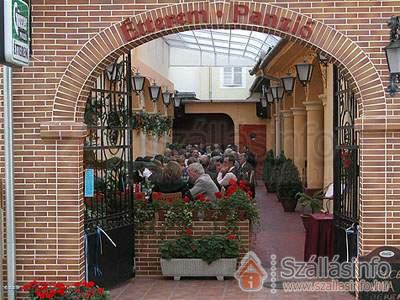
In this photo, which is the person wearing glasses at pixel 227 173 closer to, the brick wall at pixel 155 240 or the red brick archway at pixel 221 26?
the brick wall at pixel 155 240

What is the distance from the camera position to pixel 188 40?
29.7m

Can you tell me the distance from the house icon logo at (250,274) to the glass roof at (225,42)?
13.8 metres

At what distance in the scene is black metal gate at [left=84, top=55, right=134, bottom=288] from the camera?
8.95 m

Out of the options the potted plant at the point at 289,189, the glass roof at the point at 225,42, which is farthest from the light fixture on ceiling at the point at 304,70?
the glass roof at the point at 225,42

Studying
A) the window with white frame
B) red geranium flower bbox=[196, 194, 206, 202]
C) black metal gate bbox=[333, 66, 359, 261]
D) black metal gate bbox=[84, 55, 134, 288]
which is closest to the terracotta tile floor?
black metal gate bbox=[84, 55, 134, 288]

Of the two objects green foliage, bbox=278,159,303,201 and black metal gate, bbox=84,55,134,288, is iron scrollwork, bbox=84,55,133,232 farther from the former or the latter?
green foliage, bbox=278,159,303,201

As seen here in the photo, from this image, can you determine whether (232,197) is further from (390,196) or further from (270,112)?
(270,112)

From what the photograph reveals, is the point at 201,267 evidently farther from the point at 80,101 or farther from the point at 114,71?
the point at 80,101

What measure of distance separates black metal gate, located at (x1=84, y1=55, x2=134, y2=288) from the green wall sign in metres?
2.41

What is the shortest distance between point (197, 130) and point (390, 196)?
98.2 feet

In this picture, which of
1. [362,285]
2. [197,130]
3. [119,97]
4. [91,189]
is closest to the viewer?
[362,285]

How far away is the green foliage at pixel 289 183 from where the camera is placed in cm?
1836

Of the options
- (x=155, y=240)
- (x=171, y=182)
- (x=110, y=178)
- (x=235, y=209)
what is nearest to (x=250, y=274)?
(x=235, y=209)

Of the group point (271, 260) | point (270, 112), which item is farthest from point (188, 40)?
point (271, 260)
